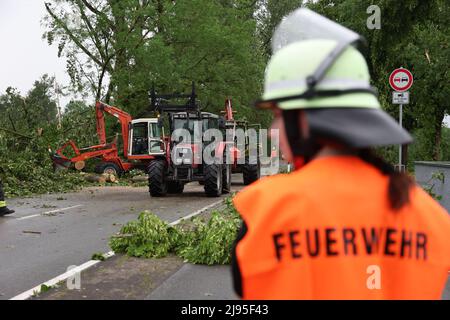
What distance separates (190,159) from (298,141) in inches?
628

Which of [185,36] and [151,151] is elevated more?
[185,36]

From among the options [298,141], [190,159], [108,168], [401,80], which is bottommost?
[108,168]

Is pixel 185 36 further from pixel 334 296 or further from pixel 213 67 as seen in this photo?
pixel 334 296

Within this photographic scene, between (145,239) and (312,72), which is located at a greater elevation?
(312,72)

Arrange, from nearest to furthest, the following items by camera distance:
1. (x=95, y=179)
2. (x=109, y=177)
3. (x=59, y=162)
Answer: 1. (x=95, y=179)
2. (x=59, y=162)
3. (x=109, y=177)

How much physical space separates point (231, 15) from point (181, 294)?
2856 centimetres

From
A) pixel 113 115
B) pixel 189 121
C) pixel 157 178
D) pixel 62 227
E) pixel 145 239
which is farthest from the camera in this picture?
pixel 113 115

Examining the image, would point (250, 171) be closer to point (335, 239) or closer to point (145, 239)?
point (145, 239)

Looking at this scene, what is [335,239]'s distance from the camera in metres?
1.56

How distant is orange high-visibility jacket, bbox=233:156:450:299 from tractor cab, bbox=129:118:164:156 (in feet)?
78.1

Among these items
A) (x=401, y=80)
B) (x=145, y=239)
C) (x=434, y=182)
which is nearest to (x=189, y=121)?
(x=401, y=80)

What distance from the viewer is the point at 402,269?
1.63 meters

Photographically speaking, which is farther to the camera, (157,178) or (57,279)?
(157,178)
